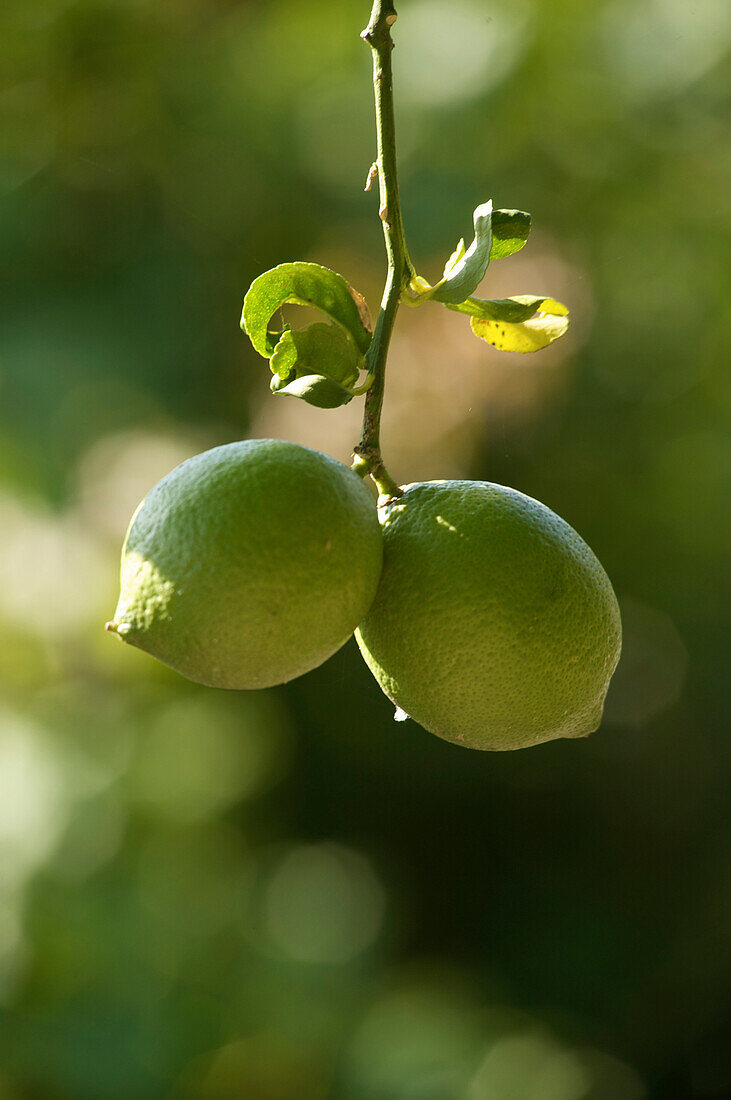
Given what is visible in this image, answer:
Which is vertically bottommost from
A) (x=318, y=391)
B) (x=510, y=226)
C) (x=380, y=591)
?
(x=380, y=591)

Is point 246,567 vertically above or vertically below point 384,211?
below

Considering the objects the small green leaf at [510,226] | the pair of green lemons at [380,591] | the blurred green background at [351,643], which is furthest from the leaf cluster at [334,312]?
the blurred green background at [351,643]

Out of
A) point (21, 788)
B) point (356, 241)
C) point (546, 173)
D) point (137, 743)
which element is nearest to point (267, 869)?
point (137, 743)

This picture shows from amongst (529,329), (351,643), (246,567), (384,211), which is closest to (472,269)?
(384,211)

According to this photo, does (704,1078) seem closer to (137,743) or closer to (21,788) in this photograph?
(137,743)

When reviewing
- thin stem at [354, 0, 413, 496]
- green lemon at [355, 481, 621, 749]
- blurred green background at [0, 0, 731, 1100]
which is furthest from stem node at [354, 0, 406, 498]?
blurred green background at [0, 0, 731, 1100]

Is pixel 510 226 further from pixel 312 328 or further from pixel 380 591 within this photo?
pixel 380 591
